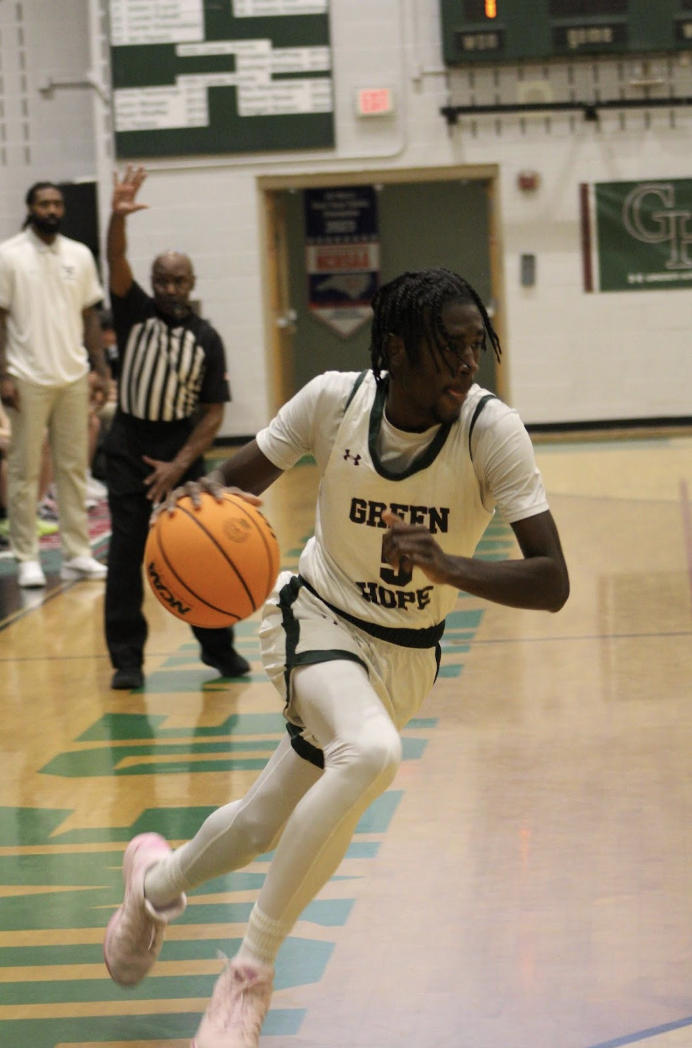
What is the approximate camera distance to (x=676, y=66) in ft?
41.5

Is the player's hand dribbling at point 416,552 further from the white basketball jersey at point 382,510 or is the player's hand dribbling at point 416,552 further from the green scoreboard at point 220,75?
the green scoreboard at point 220,75

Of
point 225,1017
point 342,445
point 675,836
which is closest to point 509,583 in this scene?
point 342,445

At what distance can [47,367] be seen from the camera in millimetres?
7320

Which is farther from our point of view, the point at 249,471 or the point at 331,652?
the point at 249,471

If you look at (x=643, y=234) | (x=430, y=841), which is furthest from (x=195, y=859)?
(x=643, y=234)

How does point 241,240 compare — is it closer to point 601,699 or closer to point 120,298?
point 120,298

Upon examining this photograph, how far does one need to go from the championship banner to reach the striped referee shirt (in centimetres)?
982

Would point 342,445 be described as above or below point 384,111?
below

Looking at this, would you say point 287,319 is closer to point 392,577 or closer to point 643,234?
point 643,234

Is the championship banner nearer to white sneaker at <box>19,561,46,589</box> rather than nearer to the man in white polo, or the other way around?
the man in white polo

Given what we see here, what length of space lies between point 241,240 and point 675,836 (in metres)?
10.4

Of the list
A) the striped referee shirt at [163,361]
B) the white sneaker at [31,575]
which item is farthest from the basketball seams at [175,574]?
the white sneaker at [31,575]

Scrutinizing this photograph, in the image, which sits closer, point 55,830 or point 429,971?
point 429,971

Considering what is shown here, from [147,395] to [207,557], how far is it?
7.68 ft
